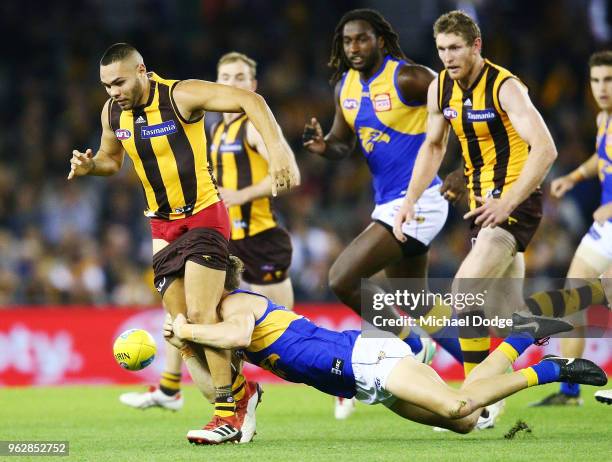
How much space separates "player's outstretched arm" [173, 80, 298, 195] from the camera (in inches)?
243

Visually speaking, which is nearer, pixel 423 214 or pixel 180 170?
pixel 180 170

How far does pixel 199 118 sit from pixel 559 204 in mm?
A: 8773

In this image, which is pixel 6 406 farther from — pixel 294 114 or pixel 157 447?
pixel 294 114

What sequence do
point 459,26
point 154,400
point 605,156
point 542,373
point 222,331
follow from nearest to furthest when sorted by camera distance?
1. point 542,373
2. point 222,331
3. point 459,26
4. point 605,156
5. point 154,400

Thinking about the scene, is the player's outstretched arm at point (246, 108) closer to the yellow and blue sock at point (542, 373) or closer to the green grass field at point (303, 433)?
the green grass field at point (303, 433)

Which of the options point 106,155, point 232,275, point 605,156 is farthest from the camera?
point 605,156

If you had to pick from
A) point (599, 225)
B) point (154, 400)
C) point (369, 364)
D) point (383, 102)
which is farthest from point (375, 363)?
point (154, 400)

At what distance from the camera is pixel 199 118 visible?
685cm

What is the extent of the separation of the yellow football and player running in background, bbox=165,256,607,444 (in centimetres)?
24

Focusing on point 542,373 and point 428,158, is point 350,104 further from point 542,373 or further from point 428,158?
point 542,373

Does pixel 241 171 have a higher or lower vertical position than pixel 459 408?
higher

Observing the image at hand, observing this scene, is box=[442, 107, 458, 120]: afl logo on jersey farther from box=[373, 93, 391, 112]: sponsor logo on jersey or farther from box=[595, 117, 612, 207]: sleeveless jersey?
box=[595, 117, 612, 207]: sleeveless jersey

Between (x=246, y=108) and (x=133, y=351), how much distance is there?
5.22 feet

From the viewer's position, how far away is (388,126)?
8.16 meters
